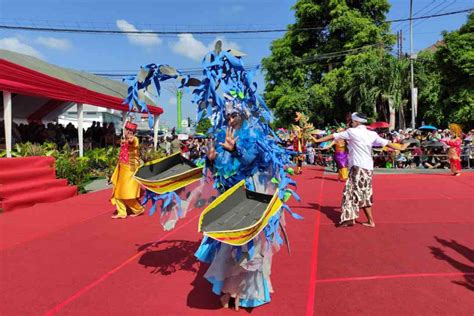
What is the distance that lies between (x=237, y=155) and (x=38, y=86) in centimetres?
892

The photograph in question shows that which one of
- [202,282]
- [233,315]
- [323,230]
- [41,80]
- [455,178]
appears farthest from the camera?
[455,178]

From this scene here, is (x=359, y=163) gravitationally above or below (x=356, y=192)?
above

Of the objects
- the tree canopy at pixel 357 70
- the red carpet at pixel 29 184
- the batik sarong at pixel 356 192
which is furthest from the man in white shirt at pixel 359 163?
the tree canopy at pixel 357 70

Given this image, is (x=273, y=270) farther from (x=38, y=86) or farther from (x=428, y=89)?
(x=428, y=89)

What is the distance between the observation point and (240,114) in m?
3.58

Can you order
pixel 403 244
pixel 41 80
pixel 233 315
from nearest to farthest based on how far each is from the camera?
1. pixel 233 315
2. pixel 403 244
3. pixel 41 80

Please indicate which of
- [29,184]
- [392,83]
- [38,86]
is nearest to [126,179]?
[29,184]

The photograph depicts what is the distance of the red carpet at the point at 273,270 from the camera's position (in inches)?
144

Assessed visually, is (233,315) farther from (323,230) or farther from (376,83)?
(376,83)

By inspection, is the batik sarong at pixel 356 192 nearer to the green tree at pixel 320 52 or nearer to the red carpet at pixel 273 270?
the red carpet at pixel 273 270

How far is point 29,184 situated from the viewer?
8.84m

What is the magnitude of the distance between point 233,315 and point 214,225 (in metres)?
0.93

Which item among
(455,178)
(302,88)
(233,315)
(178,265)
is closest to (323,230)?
(178,265)

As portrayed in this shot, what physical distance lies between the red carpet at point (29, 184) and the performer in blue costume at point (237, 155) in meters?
6.34
